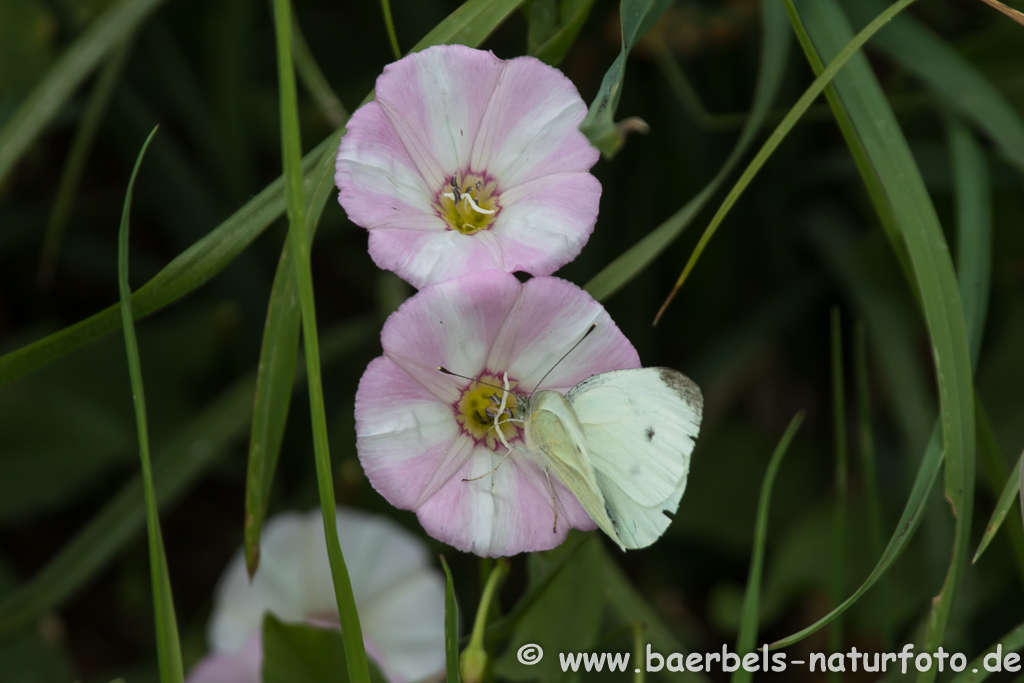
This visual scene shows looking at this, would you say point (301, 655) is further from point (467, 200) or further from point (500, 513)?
point (467, 200)

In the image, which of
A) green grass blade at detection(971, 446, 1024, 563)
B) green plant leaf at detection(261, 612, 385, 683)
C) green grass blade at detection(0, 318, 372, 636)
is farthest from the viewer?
green grass blade at detection(0, 318, 372, 636)

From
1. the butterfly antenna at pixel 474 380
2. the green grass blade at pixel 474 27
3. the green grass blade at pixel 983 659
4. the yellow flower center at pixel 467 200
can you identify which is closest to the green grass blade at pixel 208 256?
the green grass blade at pixel 474 27

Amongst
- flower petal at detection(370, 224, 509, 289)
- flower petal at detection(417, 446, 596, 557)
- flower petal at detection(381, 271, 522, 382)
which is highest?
flower petal at detection(370, 224, 509, 289)

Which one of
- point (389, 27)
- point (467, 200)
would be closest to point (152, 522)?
point (467, 200)

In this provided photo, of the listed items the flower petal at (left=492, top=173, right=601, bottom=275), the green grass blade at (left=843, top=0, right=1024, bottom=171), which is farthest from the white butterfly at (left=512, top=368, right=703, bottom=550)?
the green grass blade at (left=843, top=0, right=1024, bottom=171)

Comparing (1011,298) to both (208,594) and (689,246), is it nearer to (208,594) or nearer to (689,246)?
(689,246)

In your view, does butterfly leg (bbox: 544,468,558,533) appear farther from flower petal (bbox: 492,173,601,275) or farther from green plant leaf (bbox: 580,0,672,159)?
green plant leaf (bbox: 580,0,672,159)

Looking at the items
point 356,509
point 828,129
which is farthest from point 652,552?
point 828,129

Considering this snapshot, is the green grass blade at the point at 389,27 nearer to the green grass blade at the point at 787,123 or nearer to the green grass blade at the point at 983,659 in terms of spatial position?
the green grass blade at the point at 787,123
